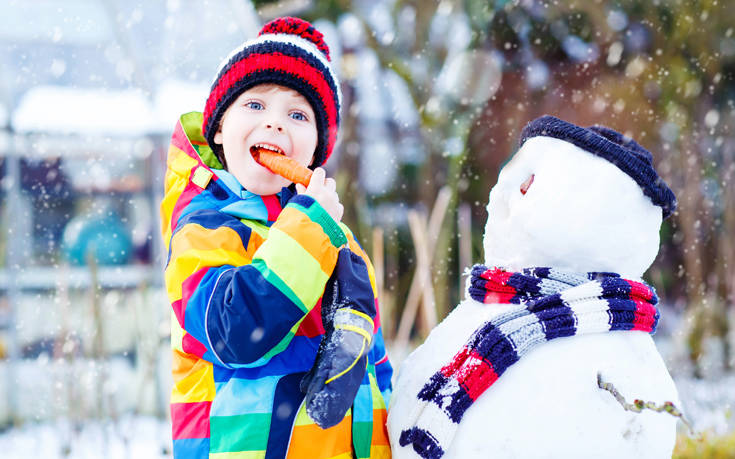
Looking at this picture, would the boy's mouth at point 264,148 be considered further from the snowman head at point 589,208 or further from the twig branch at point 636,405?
the twig branch at point 636,405

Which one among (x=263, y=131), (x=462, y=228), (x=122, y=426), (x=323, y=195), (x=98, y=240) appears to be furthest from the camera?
(x=462, y=228)

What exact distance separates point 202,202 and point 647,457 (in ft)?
2.55

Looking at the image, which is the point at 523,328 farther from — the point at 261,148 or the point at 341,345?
the point at 261,148

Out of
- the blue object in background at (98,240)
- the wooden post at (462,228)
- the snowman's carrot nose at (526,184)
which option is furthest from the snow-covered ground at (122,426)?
the snowman's carrot nose at (526,184)

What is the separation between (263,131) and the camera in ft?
3.39

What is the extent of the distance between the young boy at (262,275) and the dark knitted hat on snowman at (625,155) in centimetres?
39

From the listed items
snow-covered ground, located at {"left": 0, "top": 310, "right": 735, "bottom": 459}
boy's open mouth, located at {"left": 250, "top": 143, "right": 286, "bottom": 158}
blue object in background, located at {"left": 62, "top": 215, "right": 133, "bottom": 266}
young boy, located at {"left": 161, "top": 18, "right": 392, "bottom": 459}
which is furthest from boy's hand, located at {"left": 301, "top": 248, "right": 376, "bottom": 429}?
blue object in background, located at {"left": 62, "top": 215, "right": 133, "bottom": 266}

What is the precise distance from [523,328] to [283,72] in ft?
1.90

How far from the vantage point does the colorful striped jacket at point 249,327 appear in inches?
32.4

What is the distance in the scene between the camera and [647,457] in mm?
883

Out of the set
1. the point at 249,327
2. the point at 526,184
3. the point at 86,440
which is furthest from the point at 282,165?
the point at 86,440

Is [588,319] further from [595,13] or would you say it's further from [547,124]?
[595,13]

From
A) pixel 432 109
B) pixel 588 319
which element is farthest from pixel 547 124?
pixel 432 109

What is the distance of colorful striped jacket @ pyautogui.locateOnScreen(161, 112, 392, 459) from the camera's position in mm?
823
